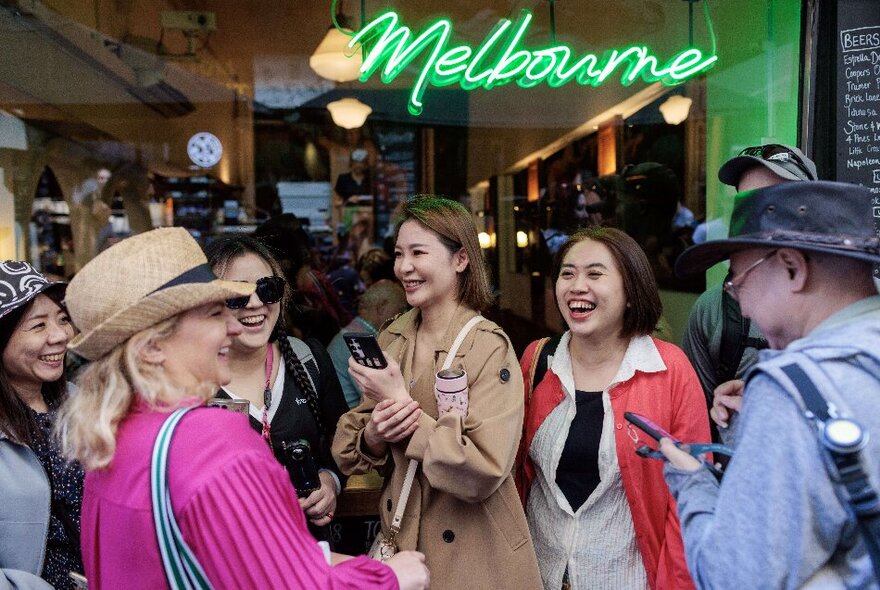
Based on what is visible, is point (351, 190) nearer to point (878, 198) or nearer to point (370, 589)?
point (878, 198)

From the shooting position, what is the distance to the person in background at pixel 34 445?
2.00 metres

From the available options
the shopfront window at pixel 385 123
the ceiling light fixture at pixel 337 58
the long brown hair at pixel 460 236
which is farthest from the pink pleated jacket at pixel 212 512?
the ceiling light fixture at pixel 337 58

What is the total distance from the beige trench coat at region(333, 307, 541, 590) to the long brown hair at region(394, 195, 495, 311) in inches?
5.7

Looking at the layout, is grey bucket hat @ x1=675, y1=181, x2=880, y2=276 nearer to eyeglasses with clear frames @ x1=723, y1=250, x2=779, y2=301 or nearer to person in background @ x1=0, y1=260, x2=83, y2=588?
eyeglasses with clear frames @ x1=723, y1=250, x2=779, y2=301

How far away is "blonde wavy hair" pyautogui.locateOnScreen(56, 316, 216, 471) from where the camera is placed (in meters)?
1.42

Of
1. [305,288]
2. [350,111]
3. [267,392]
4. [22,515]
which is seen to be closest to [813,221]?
[267,392]

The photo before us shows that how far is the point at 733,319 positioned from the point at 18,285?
263 centimetres

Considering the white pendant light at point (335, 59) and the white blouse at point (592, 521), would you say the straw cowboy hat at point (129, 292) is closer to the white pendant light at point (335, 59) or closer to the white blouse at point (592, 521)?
the white blouse at point (592, 521)

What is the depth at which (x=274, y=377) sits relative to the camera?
2.53 m

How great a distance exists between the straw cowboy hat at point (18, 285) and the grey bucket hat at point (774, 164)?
2406 millimetres

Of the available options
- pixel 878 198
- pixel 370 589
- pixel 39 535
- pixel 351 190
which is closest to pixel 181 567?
pixel 370 589

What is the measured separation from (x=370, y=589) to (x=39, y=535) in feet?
3.72

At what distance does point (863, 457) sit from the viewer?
1.22m

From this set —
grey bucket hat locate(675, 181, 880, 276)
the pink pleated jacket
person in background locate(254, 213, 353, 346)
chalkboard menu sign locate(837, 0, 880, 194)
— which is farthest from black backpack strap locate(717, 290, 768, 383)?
person in background locate(254, 213, 353, 346)
